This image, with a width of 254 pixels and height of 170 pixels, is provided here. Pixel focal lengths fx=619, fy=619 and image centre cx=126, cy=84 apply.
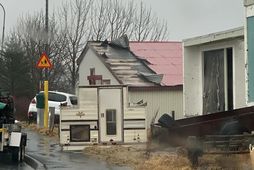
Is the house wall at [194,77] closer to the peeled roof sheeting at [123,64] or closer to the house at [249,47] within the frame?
the house at [249,47]

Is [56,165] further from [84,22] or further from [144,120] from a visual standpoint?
[84,22]

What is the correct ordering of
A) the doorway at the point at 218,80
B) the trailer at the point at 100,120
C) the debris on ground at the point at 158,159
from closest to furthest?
the debris on ground at the point at 158,159
the doorway at the point at 218,80
the trailer at the point at 100,120

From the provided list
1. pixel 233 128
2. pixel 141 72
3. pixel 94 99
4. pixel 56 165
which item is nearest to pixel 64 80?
pixel 141 72

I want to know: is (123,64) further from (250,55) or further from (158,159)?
(158,159)

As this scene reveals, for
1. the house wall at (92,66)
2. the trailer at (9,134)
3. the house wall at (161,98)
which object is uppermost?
the house wall at (92,66)

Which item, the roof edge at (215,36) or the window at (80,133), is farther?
the window at (80,133)

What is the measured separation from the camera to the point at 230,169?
1092cm

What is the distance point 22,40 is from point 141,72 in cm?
2521

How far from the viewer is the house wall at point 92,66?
94.9 feet

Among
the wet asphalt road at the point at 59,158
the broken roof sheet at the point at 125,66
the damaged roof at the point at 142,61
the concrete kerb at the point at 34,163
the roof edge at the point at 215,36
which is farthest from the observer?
the damaged roof at the point at 142,61

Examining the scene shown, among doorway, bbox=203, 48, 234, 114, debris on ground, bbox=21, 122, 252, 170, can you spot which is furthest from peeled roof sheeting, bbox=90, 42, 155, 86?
debris on ground, bbox=21, 122, 252, 170

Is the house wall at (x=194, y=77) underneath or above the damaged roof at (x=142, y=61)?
underneath

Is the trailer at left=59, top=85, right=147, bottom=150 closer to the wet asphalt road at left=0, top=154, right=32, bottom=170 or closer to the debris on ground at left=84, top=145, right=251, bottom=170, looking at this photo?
the debris on ground at left=84, top=145, right=251, bottom=170

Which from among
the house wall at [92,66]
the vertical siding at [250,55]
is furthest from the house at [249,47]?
the house wall at [92,66]
